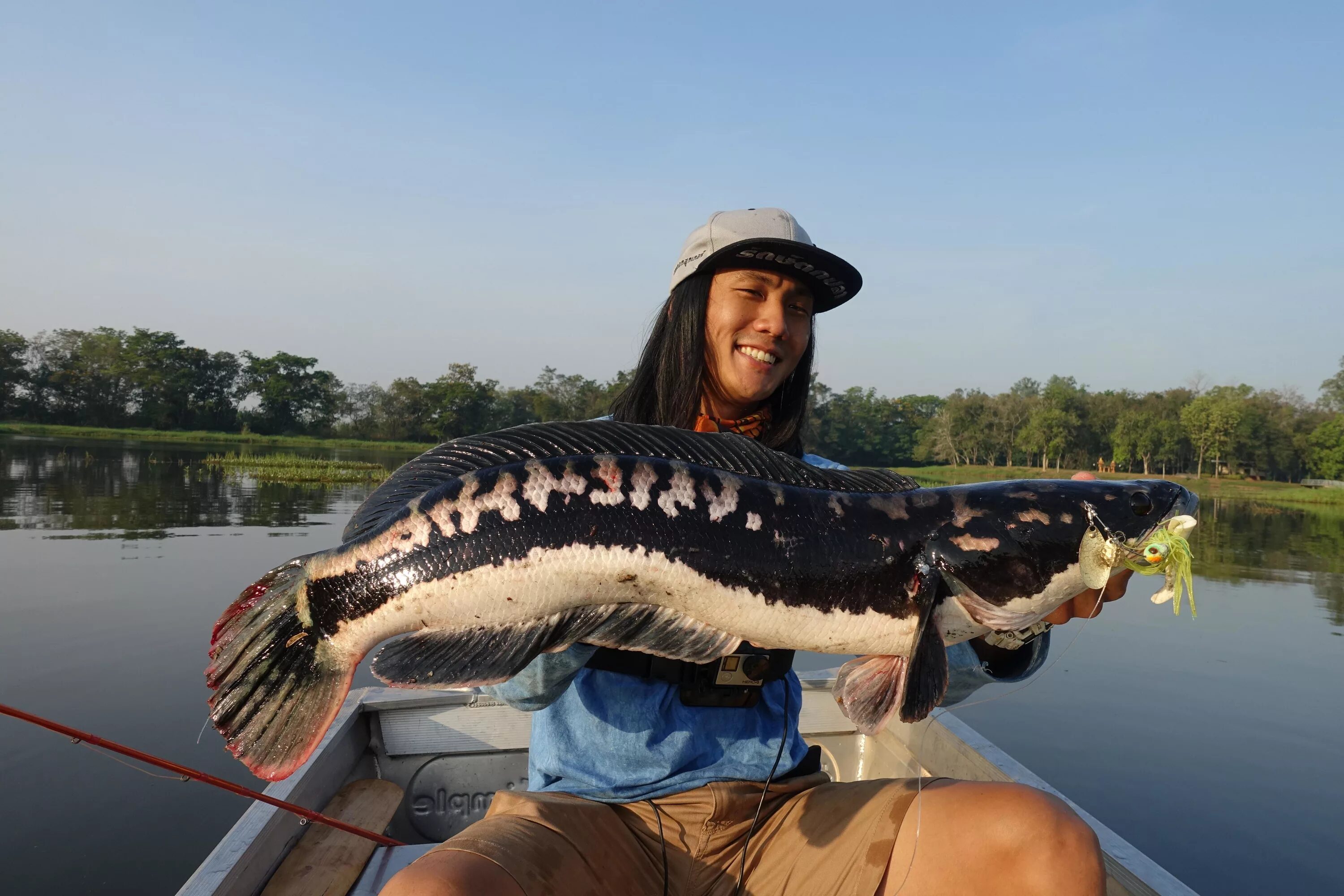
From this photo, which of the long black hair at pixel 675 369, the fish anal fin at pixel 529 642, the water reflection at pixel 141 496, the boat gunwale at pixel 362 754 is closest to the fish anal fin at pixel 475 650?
the fish anal fin at pixel 529 642

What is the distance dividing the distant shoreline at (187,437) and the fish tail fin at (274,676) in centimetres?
5776

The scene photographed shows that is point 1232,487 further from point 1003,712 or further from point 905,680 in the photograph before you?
point 905,680

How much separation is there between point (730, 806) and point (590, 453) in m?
1.20

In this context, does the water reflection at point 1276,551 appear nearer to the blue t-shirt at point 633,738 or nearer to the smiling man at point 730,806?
the smiling man at point 730,806

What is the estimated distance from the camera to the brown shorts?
2.16m

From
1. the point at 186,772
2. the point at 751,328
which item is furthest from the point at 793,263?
→ the point at 186,772

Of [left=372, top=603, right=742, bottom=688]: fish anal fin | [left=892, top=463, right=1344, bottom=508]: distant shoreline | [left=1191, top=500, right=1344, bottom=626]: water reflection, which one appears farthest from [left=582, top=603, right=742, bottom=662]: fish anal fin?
[left=892, top=463, right=1344, bottom=508]: distant shoreline

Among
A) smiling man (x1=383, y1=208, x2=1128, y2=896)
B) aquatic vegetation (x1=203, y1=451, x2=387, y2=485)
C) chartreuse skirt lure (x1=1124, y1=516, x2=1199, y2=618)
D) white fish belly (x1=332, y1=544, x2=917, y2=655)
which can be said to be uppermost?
chartreuse skirt lure (x1=1124, y1=516, x2=1199, y2=618)

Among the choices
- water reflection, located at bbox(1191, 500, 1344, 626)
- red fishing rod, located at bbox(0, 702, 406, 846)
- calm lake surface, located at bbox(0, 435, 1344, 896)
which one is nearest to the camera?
red fishing rod, located at bbox(0, 702, 406, 846)

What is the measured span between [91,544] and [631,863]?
53.0 feet

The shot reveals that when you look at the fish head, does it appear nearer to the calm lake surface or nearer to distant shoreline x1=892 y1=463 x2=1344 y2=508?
the calm lake surface

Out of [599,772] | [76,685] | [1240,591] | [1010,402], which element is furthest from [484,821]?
[1010,402]

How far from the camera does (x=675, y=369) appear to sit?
317 cm

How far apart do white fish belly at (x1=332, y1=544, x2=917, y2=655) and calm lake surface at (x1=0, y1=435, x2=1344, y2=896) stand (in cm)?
182
